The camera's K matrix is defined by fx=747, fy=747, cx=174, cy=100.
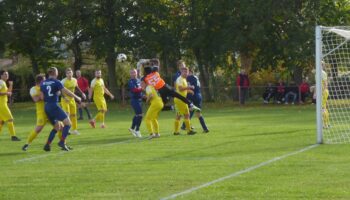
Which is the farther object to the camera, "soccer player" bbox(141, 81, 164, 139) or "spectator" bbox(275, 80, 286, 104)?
"spectator" bbox(275, 80, 286, 104)

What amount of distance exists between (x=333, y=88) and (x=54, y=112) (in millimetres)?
10813

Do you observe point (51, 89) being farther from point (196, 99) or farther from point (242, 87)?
point (242, 87)

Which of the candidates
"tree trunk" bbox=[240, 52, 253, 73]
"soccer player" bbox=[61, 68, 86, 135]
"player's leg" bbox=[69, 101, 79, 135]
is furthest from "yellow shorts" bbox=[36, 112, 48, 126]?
"tree trunk" bbox=[240, 52, 253, 73]

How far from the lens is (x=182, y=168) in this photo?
13.1 metres

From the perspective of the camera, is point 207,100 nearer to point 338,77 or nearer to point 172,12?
point 172,12

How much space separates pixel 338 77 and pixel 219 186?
1461 centimetres

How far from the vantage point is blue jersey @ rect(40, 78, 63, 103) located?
16750 millimetres

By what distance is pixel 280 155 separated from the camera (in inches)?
579

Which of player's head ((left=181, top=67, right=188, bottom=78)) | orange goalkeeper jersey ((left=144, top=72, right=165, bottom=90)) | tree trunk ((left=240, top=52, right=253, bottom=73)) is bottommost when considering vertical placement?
orange goalkeeper jersey ((left=144, top=72, right=165, bottom=90))

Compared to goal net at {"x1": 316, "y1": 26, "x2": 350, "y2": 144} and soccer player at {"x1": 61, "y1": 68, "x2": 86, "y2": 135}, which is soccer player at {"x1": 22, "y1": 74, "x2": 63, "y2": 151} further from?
goal net at {"x1": 316, "y1": 26, "x2": 350, "y2": 144}

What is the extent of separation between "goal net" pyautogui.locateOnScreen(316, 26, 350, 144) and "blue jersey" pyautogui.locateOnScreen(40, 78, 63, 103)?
583cm

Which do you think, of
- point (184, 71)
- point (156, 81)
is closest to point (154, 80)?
point (156, 81)

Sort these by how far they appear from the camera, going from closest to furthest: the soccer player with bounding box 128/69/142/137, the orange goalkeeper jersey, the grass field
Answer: the grass field, the orange goalkeeper jersey, the soccer player with bounding box 128/69/142/137

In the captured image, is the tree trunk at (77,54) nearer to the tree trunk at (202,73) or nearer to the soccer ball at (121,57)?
the soccer ball at (121,57)
